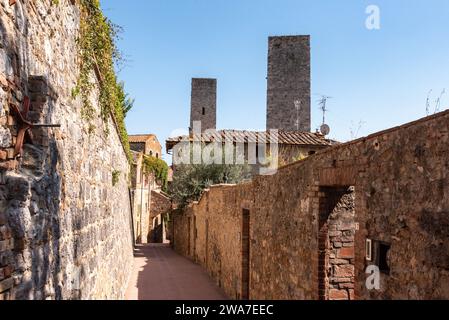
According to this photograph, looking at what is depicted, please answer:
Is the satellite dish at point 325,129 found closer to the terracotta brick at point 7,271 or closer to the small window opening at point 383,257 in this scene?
the small window opening at point 383,257

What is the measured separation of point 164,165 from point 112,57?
25601 millimetres

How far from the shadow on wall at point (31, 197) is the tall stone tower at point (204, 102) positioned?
1214 inches

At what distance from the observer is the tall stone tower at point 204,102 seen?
1341 inches

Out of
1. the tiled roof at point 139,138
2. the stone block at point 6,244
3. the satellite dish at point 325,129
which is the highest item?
the tiled roof at point 139,138

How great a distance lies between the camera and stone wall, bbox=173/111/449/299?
9.91 ft

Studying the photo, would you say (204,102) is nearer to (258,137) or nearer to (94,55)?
(258,137)

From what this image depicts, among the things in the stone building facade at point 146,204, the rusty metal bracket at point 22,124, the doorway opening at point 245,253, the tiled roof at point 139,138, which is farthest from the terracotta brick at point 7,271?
Result: the tiled roof at point 139,138

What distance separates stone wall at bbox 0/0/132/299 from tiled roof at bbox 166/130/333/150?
16964 millimetres

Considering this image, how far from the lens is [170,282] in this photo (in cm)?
1220

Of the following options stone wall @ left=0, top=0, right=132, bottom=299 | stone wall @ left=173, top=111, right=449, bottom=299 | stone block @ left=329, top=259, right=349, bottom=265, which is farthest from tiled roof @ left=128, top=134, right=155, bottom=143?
stone block @ left=329, top=259, right=349, bottom=265

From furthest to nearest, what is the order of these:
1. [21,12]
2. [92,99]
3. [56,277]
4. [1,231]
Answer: [92,99], [56,277], [21,12], [1,231]
